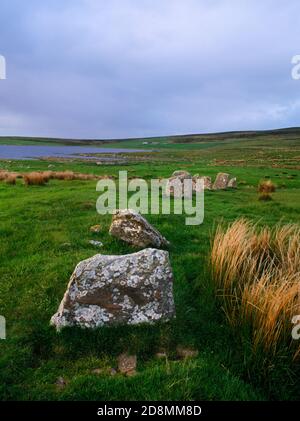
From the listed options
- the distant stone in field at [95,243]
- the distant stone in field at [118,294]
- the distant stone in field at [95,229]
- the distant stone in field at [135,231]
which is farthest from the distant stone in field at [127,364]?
the distant stone in field at [95,229]

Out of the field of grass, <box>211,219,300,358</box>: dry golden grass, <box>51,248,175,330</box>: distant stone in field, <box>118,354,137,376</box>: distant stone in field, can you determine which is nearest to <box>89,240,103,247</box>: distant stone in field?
the field of grass

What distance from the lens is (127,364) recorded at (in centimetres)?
615

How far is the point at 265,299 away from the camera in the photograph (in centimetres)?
652

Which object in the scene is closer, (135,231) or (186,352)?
(186,352)

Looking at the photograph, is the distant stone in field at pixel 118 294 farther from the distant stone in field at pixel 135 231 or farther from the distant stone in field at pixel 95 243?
the distant stone in field at pixel 95 243

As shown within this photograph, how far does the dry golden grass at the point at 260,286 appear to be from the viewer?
6285 millimetres

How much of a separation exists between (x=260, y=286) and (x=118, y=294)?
2.53 metres

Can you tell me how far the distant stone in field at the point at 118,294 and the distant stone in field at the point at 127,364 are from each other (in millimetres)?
735

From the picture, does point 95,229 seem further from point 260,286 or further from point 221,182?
point 221,182

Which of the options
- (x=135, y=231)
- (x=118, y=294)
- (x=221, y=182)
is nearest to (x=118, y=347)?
(x=118, y=294)

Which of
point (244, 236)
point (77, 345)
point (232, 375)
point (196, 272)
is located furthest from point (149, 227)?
point (232, 375)
